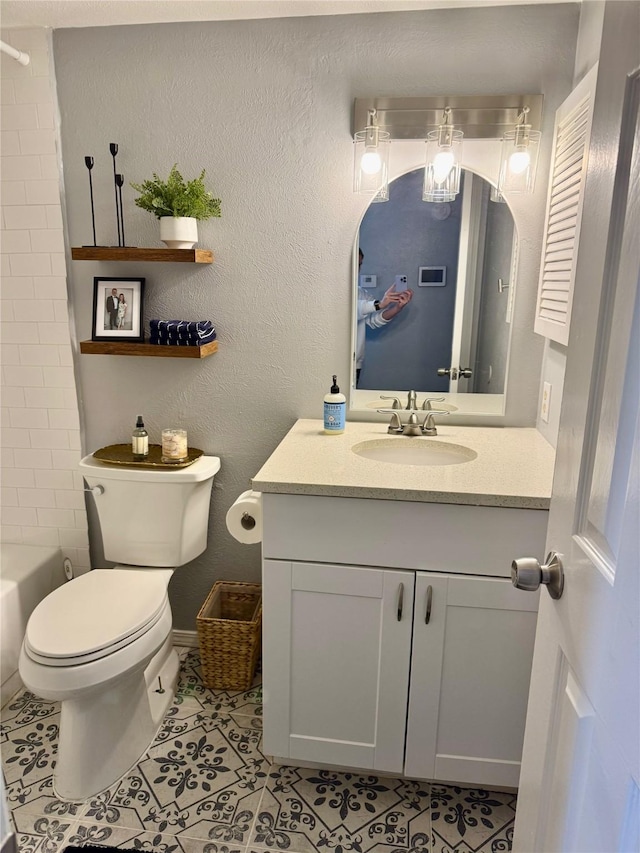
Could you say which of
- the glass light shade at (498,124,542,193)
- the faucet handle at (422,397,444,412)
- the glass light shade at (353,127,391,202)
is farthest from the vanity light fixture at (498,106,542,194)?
the faucet handle at (422,397,444,412)

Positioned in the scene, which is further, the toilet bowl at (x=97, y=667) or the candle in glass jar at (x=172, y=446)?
the candle in glass jar at (x=172, y=446)

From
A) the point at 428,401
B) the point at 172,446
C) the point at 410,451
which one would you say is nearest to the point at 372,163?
the point at 428,401

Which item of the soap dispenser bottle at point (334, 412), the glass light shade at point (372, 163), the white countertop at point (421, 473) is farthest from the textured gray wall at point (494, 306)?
the soap dispenser bottle at point (334, 412)

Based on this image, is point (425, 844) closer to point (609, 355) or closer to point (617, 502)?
point (617, 502)

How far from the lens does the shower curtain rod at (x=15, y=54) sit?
6.01ft

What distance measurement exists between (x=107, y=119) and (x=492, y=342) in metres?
1.50

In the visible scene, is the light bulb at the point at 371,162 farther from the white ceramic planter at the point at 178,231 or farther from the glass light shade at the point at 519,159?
the white ceramic planter at the point at 178,231

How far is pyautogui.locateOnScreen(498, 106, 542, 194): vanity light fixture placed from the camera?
1.82 meters

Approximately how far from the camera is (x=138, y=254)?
6.35 ft

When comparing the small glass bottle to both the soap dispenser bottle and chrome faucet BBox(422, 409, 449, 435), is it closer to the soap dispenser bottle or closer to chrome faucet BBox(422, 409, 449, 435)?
the soap dispenser bottle

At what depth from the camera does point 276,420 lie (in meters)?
2.17

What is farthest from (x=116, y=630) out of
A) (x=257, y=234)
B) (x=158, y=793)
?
(x=257, y=234)

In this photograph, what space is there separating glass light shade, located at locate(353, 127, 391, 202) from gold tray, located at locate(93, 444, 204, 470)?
1075mm

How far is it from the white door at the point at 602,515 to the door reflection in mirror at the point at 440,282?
1.15 metres
